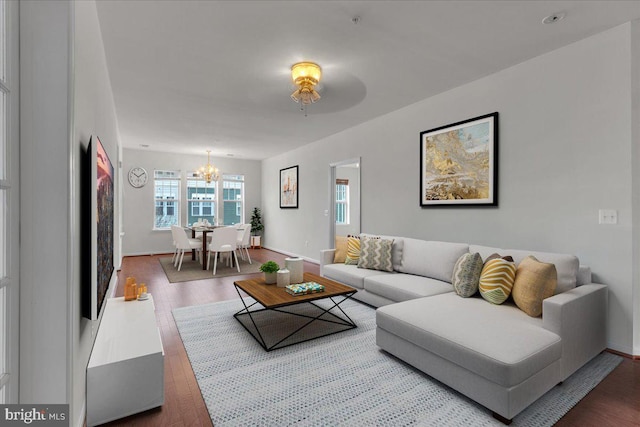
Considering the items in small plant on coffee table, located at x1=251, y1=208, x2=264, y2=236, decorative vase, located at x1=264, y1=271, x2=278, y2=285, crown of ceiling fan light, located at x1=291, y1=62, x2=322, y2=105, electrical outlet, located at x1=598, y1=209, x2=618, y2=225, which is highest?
crown of ceiling fan light, located at x1=291, y1=62, x2=322, y2=105

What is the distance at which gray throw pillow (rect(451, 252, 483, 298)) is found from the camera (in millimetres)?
2572

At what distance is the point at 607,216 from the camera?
2.42 meters

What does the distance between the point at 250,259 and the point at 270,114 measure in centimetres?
347

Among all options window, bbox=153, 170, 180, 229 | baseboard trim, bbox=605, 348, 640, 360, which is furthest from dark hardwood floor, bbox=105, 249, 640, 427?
window, bbox=153, 170, 180, 229

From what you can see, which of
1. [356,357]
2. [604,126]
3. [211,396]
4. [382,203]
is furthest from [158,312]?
[604,126]

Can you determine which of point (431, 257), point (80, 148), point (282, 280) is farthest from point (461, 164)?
point (80, 148)

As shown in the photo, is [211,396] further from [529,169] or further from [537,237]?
[529,169]

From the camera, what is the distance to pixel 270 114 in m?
4.48

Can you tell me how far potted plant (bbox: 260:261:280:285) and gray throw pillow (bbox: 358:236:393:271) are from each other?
131 centimetres

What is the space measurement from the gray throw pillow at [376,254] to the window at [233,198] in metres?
5.56

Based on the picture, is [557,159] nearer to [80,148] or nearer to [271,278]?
[271,278]

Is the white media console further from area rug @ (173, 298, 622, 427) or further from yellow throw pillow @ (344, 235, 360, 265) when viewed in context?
yellow throw pillow @ (344, 235, 360, 265)

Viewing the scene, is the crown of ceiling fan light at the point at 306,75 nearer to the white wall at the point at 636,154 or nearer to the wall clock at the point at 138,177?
the white wall at the point at 636,154

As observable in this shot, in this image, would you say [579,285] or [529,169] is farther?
[529,169]
